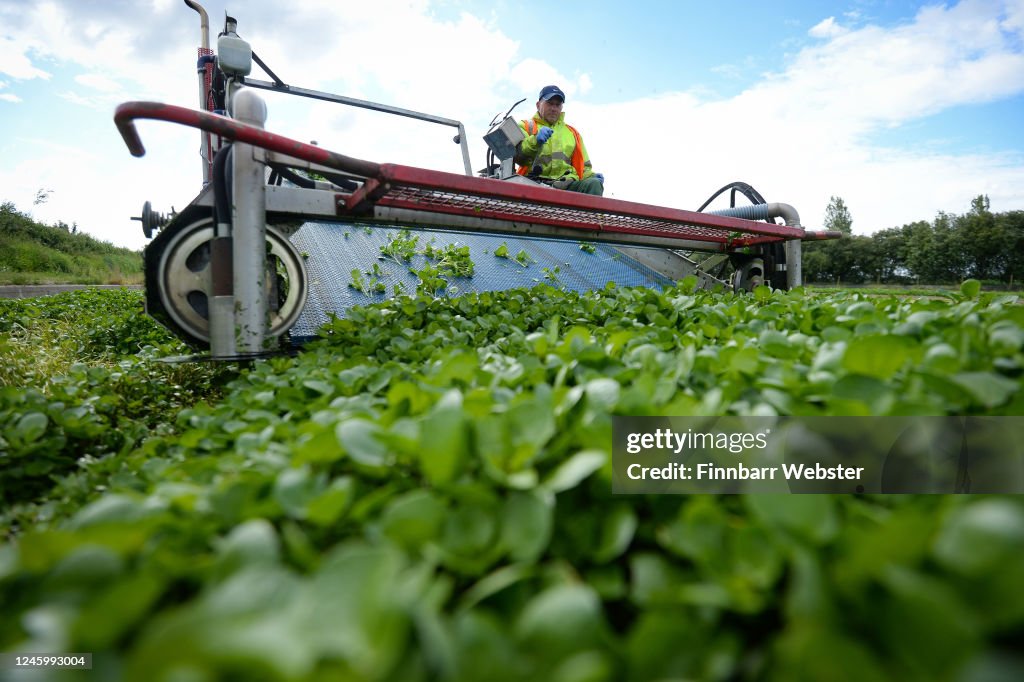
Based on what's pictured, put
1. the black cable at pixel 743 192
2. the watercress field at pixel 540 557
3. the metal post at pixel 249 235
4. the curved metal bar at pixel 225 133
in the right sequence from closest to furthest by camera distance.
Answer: the watercress field at pixel 540 557 → the curved metal bar at pixel 225 133 → the metal post at pixel 249 235 → the black cable at pixel 743 192

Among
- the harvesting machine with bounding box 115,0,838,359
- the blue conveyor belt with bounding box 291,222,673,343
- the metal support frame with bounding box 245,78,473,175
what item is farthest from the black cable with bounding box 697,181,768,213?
the metal support frame with bounding box 245,78,473,175

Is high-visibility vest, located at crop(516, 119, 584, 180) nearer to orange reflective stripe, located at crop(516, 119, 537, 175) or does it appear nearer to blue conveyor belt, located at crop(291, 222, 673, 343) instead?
orange reflective stripe, located at crop(516, 119, 537, 175)

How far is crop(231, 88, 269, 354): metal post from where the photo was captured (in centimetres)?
228

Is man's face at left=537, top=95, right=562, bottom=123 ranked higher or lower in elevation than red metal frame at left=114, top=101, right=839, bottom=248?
higher

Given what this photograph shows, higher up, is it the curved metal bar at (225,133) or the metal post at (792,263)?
the curved metal bar at (225,133)

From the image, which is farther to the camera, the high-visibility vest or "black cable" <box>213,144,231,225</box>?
the high-visibility vest

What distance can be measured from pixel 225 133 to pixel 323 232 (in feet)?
6.40

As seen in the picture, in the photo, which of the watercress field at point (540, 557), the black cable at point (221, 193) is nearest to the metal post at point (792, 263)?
the watercress field at point (540, 557)

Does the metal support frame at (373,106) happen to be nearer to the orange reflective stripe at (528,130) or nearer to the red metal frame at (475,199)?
the orange reflective stripe at (528,130)

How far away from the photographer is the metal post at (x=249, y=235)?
228cm

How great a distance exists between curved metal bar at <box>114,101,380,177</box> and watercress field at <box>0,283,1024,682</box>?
151cm

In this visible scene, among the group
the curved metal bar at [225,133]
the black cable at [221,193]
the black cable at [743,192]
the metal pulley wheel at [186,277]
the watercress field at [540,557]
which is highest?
the black cable at [743,192]

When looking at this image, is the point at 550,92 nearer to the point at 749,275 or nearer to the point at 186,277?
the point at 749,275

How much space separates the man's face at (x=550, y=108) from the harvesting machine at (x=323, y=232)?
2616 mm
